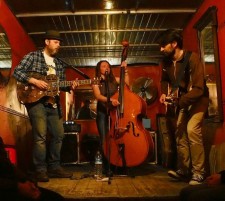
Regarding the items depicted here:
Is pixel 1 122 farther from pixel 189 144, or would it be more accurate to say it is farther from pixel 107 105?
pixel 189 144

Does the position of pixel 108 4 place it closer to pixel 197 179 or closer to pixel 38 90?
pixel 38 90

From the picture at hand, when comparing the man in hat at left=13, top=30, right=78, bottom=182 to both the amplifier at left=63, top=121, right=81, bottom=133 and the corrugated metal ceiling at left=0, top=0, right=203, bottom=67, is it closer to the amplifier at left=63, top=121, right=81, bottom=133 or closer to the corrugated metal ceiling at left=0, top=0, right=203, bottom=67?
the corrugated metal ceiling at left=0, top=0, right=203, bottom=67

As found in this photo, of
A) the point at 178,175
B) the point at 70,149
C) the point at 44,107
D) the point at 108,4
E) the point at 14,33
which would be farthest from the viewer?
the point at 70,149

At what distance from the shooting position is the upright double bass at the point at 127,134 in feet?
13.0

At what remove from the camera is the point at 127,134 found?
400cm

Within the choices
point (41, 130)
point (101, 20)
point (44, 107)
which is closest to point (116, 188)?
point (41, 130)

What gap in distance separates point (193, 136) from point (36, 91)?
1.92 meters

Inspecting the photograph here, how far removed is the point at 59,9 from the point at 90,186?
3174 mm

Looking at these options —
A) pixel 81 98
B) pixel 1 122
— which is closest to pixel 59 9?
pixel 1 122

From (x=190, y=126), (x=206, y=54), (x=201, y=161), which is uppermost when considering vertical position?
(x=206, y=54)

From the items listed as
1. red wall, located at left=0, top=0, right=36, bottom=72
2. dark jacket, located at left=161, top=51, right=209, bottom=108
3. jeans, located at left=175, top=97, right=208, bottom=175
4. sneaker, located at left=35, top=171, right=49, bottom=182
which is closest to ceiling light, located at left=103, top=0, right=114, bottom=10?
red wall, located at left=0, top=0, right=36, bottom=72

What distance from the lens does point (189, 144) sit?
365 cm

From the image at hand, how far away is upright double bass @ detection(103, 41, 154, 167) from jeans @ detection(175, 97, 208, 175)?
45 cm

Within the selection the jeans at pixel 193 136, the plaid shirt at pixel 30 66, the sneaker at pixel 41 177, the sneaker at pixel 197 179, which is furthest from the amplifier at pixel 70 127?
the sneaker at pixel 197 179
